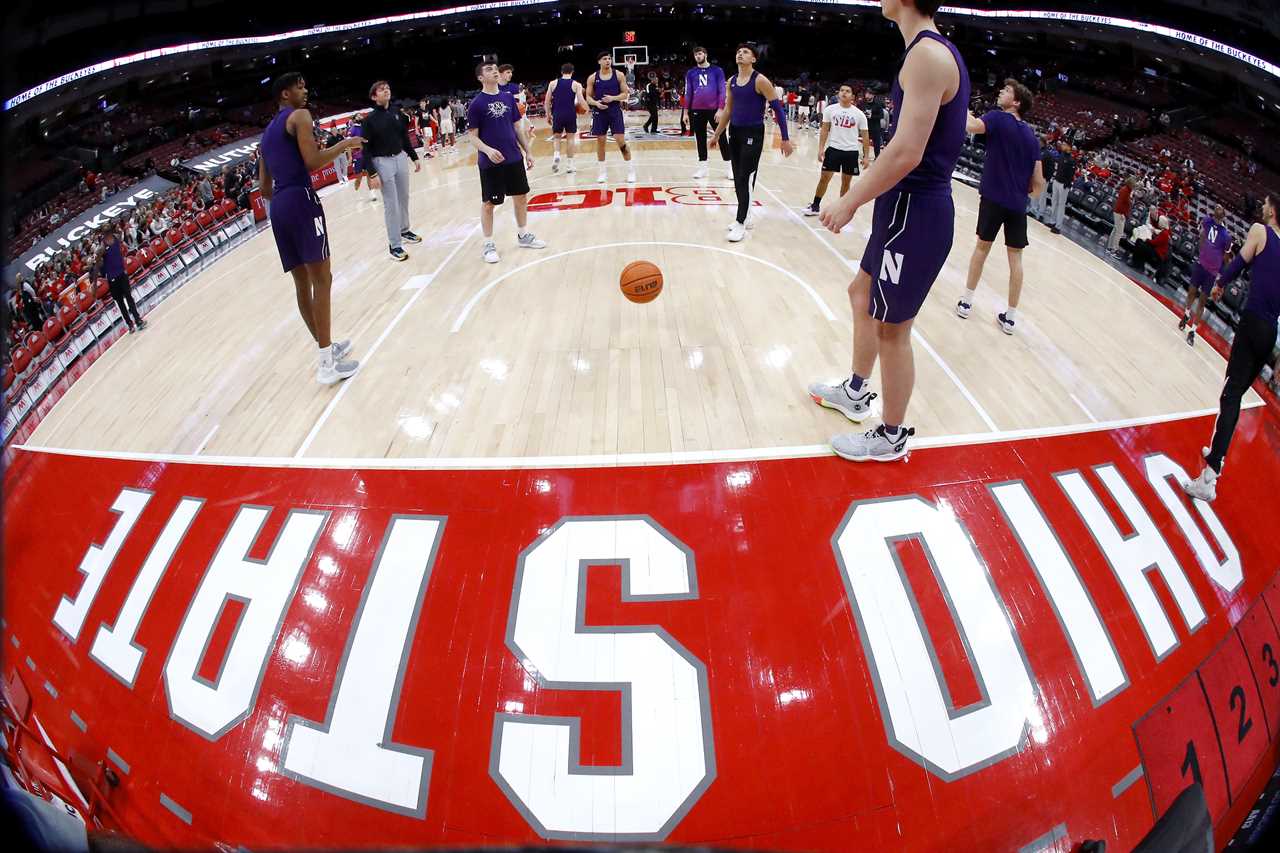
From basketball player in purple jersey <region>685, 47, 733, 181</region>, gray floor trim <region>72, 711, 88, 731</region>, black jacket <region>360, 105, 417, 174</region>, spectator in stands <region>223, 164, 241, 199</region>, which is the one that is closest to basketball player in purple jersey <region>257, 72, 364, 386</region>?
black jacket <region>360, 105, 417, 174</region>

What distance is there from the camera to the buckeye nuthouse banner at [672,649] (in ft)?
8.92

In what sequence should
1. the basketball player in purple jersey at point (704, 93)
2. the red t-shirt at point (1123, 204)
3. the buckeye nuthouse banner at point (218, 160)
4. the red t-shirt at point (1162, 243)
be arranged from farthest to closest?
1. the buckeye nuthouse banner at point (218, 160)
2. the basketball player in purple jersey at point (704, 93)
3. the red t-shirt at point (1123, 204)
4. the red t-shirt at point (1162, 243)

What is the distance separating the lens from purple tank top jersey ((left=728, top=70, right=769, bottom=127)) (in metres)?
7.24

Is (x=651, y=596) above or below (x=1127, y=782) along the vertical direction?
above

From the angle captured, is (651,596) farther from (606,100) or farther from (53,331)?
(606,100)

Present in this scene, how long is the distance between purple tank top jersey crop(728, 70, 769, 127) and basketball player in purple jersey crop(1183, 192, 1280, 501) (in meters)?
4.69

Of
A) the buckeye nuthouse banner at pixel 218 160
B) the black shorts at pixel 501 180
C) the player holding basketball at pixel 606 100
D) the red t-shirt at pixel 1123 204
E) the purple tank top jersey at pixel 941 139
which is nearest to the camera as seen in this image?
the purple tank top jersey at pixel 941 139

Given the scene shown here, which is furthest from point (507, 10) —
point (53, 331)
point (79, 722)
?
point (79, 722)

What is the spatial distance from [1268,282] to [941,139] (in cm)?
219

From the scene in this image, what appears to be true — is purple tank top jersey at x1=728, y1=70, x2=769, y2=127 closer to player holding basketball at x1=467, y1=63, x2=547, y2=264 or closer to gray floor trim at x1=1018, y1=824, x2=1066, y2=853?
player holding basketball at x1=467, y1=63, x2=547, y2=264

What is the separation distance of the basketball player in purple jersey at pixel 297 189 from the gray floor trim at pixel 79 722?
9.66 feet

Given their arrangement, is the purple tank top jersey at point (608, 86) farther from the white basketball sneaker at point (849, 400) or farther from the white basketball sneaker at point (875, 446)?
the white basketball sneaker at point (875, 446)

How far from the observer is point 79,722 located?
3.14 meters

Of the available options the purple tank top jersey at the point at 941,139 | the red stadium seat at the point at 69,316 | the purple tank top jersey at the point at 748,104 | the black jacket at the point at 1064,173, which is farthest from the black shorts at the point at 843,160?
the red stadium seat at the point at 69,316
